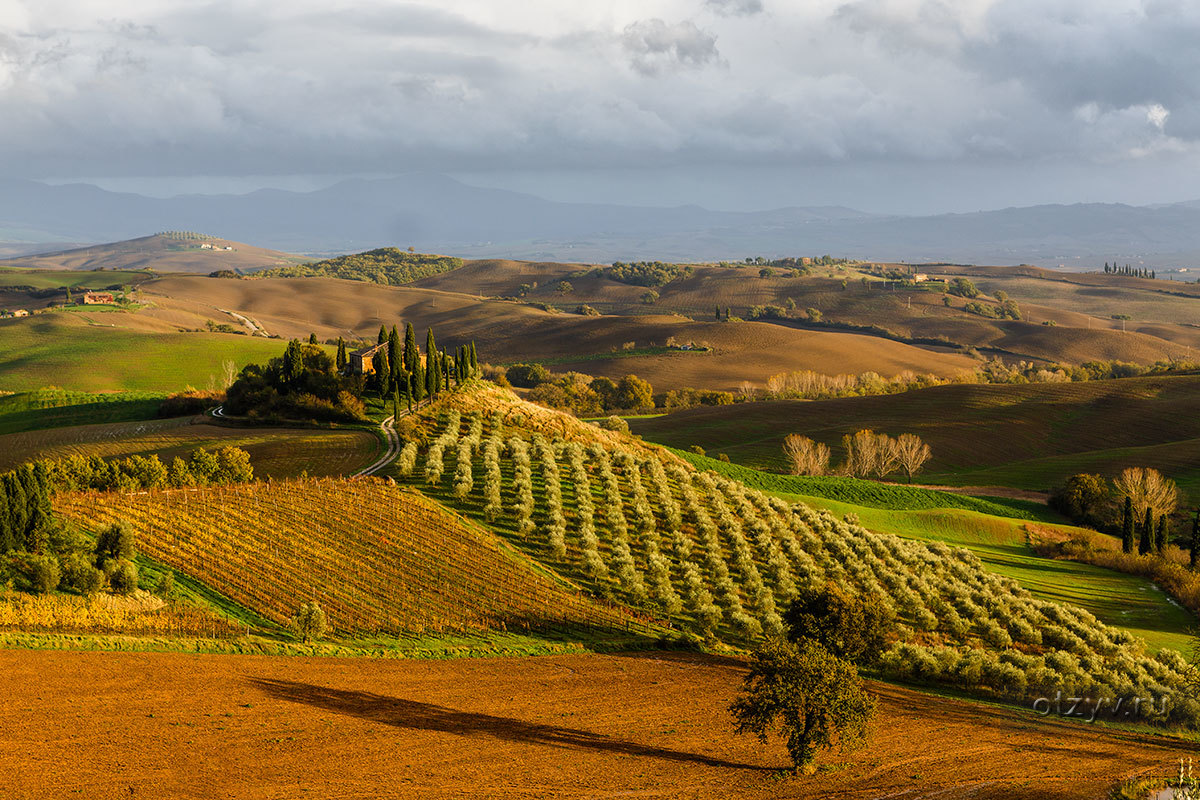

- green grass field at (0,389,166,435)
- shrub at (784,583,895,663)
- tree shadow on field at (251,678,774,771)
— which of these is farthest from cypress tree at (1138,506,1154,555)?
green grass field at (0,389,166,435)

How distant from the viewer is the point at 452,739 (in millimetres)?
28562

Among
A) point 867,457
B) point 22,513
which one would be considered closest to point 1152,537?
point 867,457

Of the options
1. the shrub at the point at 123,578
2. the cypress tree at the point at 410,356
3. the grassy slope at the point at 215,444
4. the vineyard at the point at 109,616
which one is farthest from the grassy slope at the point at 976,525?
the shrub at the point at 123,578

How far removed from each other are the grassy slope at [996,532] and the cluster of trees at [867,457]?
35.4 ft

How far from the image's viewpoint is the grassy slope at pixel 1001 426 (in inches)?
3588

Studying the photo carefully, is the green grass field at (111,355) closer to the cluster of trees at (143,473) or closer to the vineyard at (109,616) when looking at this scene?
the cluster of trees at (143,473)

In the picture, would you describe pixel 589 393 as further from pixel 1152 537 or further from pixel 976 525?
pixel 1152 537

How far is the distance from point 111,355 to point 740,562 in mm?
116378

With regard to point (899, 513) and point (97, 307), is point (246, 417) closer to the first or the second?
point (899, 513)

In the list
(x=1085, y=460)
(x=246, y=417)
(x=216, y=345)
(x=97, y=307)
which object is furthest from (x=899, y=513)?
(x=97, y=307)

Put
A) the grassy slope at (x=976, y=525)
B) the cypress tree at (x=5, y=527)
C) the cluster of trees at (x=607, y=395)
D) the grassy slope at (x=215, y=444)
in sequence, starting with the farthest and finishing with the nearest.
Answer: the cluster of trees at (x=607, y=395)
the grassy slope at (x=215, y=444)
the grassy slope at (x=976, y=525)
the cypress tree at (x=5, y=527)

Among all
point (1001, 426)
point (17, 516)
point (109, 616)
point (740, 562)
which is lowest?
point (740, 562)

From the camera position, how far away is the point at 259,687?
101ft

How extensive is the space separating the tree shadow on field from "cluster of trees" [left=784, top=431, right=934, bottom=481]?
208ft
